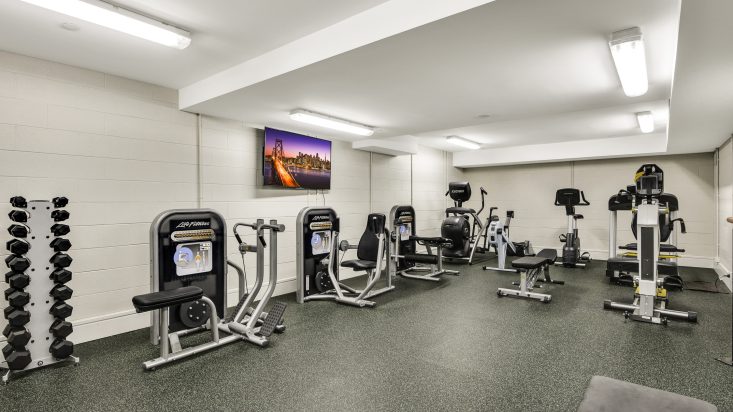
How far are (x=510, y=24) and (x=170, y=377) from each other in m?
3.31

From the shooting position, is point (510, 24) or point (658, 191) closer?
point (510, 24)

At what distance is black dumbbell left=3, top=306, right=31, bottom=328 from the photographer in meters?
2.82

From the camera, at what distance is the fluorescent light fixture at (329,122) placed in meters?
4.48

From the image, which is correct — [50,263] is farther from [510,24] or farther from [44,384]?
[510,24]

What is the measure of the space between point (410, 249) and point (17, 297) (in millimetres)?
5269

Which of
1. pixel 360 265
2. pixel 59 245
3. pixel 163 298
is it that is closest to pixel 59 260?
pixel 59 245

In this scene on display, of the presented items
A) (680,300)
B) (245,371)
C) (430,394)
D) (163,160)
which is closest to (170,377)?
(245,371)

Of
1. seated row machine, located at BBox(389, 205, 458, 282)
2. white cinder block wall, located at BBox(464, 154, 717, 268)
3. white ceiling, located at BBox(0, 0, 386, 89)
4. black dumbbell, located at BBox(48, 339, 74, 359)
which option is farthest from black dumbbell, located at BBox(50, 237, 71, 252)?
white cinder block wall, located at BBox(464, 154, 717, 268)

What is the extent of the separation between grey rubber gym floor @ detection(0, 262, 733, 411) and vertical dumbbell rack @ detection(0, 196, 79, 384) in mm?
155

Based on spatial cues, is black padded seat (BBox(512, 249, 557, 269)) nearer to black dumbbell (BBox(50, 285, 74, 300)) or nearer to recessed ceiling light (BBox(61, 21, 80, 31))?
black dumbbell (BBox(50, 285, 74, 300))

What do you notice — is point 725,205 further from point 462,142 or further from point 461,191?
point 462,142

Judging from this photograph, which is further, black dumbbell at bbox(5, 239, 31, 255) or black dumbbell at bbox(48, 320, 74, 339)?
black dumbbell at bbox(48, 320, 74, 339)

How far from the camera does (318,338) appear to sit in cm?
360

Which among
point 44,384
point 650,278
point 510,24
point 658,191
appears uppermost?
point 510,24
